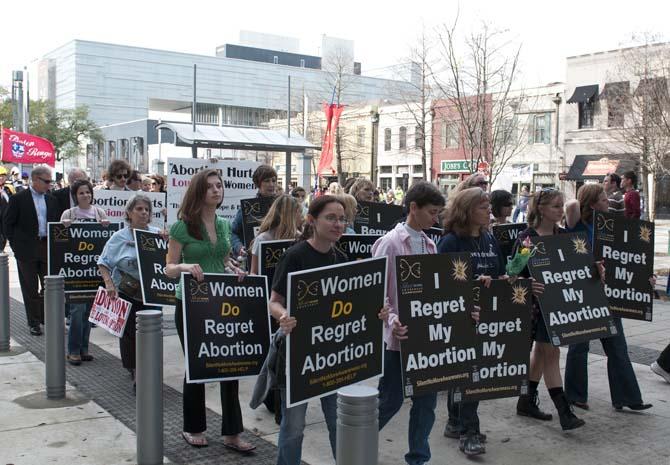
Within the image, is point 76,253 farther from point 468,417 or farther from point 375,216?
point 468,417

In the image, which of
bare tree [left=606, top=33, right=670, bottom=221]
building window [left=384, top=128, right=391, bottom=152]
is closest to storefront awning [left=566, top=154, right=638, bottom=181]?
bare tree [left=606, top=33, right=670, bottom=221]

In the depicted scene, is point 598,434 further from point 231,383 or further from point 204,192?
point 204,192

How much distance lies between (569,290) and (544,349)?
0.49 metres

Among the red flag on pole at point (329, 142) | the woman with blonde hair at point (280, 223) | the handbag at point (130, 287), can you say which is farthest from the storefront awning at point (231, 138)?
the woman with blonde hair at point (280, 223)

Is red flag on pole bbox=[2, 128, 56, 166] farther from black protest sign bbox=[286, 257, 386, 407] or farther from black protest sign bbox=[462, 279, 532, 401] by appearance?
black protest sign bbox=[286, 257, 386, 407]

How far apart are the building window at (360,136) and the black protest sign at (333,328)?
5012 centimetres

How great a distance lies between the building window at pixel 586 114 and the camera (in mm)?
38594

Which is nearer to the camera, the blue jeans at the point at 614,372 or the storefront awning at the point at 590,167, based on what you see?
the blue jeans at the point at 614,372

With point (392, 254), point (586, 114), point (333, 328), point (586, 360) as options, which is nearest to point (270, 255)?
point (392, 254)

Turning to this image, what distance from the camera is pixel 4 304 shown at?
7.66 meters

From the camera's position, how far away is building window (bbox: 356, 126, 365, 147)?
54.0 metres

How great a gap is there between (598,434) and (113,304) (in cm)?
419

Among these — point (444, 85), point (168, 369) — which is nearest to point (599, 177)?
point (444, 85)

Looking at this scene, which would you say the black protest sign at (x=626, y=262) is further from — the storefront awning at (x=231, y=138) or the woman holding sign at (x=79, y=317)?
the storefront awning at (x=231, y=138)
